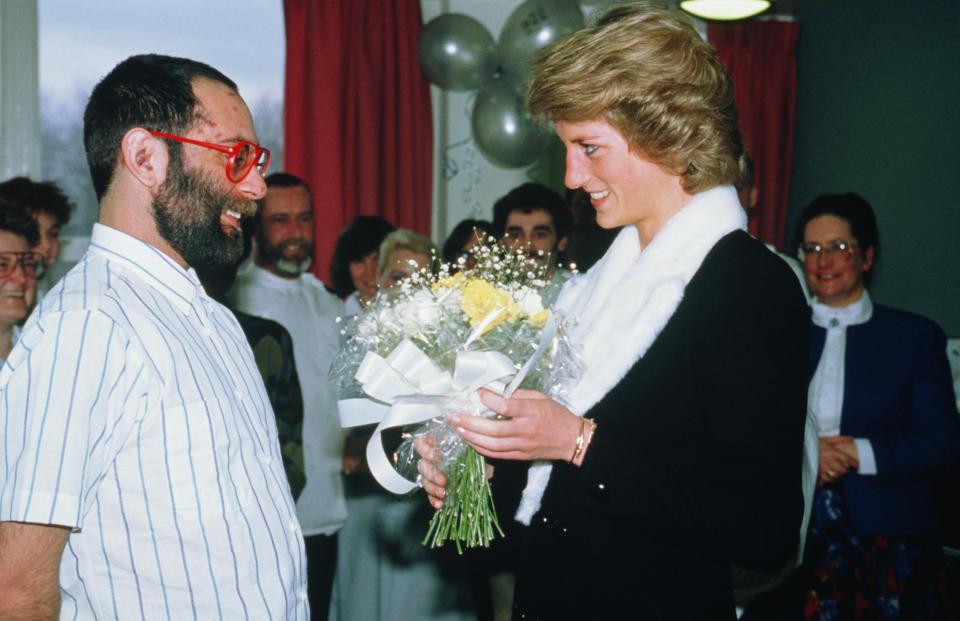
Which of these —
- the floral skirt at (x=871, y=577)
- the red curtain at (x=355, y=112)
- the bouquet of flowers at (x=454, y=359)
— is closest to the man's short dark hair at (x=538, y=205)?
the floral skirt at (x=871, y=577)

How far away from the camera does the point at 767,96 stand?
658 cm

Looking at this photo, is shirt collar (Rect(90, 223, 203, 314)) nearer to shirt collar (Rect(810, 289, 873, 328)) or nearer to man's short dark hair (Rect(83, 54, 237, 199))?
man's short dark hair (Rect(83, 54, 237, 199))

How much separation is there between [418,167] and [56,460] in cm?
492

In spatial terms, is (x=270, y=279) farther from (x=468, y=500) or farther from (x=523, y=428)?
(x=523, y=428)

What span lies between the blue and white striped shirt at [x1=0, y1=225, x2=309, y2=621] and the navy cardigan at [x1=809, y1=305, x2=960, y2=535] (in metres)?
2.19

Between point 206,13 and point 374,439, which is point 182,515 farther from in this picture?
point 206,13

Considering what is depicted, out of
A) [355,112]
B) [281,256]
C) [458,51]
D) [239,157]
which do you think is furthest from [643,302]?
[355,112]

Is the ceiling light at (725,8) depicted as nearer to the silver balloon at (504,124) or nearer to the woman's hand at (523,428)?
the silver balloon at (504,124)

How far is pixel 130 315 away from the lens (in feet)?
4.71

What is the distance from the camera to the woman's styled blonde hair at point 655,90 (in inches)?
62.9

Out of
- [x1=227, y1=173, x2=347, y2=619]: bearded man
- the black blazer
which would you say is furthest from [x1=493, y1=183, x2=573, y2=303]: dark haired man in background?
the black blazer

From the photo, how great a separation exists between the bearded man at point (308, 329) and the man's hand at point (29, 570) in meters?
2.37

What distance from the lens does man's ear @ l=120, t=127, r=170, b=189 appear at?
1.56 meters

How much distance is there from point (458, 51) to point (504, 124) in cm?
51
